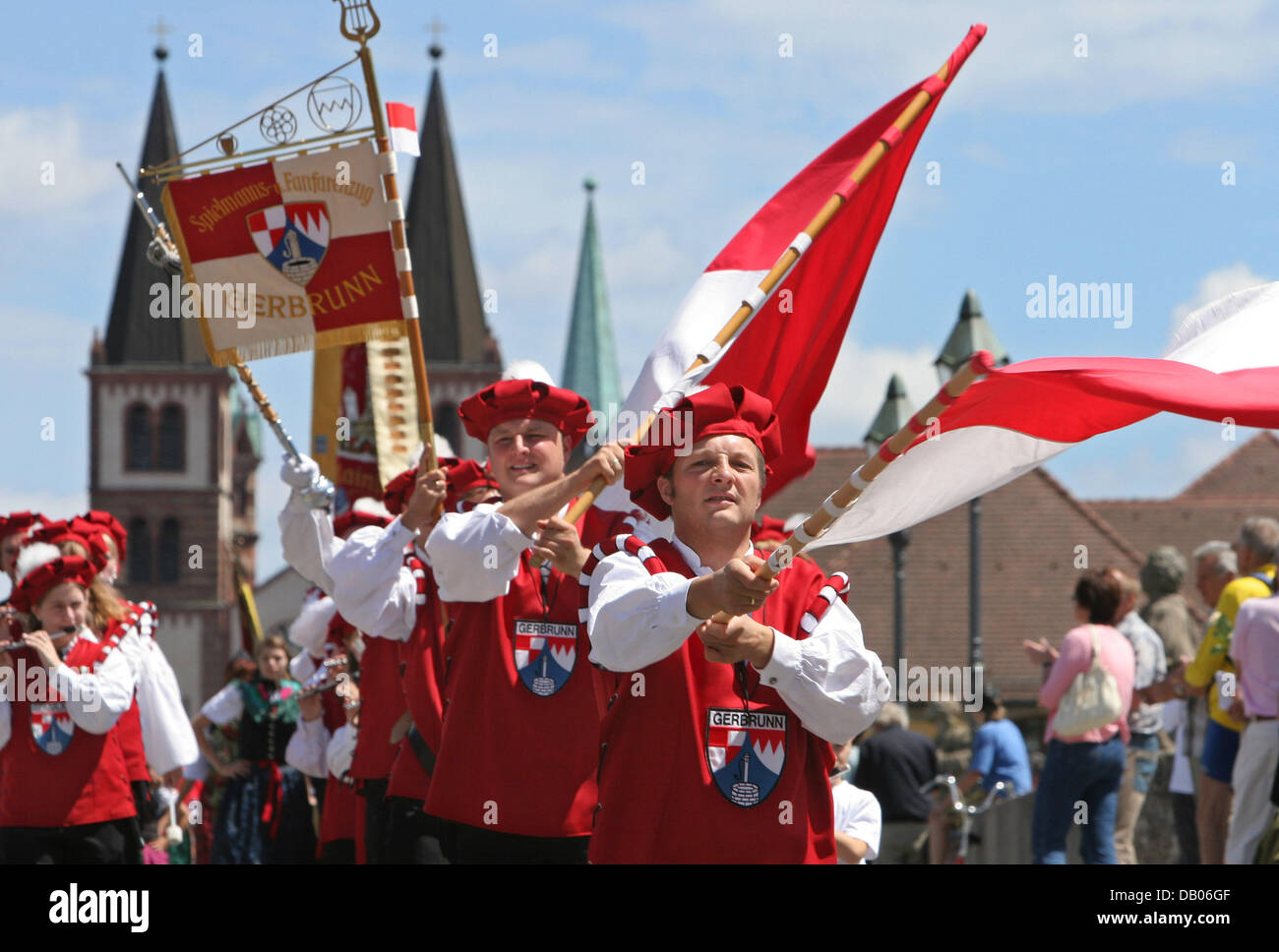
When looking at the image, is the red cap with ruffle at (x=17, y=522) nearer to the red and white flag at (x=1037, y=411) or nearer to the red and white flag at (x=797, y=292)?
the red and white flag at (x=797, y=292)

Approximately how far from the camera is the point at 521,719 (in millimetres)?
5820

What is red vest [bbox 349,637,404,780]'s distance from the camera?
7500 mm

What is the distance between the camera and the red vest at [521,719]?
579 centimetres

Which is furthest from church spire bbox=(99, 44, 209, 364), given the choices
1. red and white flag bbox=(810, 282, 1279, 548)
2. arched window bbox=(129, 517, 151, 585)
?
red and white flag bbox=(810, 282, 1279, 548)

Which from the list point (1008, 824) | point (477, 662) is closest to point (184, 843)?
point (1008, 824)

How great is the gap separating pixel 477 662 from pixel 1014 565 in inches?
1641

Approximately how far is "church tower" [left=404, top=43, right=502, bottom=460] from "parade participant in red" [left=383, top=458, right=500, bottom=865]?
67297 millimetres

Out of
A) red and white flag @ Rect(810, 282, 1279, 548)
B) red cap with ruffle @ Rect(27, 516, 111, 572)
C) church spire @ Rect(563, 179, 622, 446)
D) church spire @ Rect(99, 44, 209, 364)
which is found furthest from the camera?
church spire @ Rect(99, 44, 209, 364)

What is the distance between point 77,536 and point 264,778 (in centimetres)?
375

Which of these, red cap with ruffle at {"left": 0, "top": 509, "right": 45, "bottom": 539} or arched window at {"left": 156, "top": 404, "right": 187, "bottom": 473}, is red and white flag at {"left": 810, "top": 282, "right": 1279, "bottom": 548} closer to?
red cap with ruffle at {"left": 0, "top": 509, "right": 45, "bottom": 539}

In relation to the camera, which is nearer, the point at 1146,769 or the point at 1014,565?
the point at 1146,769

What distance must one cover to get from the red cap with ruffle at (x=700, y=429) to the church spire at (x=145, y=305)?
75.0 m

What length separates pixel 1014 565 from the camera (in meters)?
46.5
